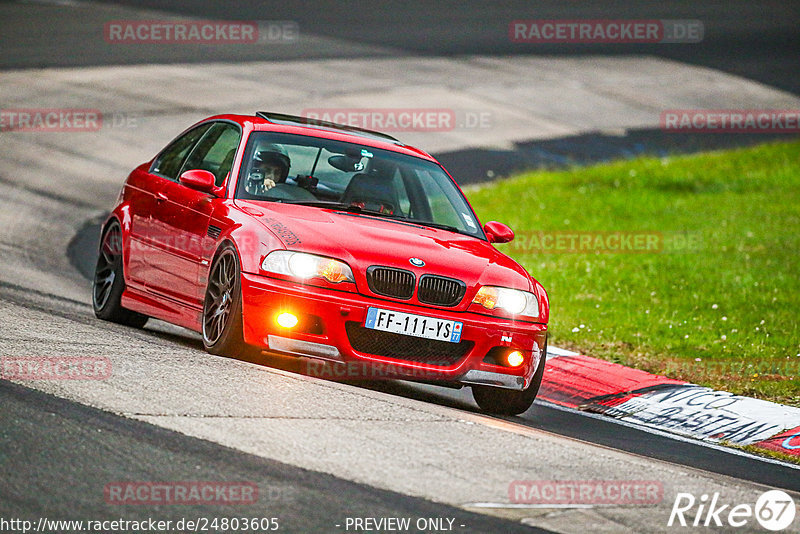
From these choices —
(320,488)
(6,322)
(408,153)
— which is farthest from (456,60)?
(320,488)

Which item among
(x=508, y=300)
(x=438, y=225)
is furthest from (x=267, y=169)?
(x=508, y=300)

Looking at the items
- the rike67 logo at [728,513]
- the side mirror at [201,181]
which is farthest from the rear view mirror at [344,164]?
the rike67 logo at [728,513]

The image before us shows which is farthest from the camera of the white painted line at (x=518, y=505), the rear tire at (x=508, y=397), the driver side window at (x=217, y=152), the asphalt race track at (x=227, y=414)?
the driver side window at (x=217, y=152)

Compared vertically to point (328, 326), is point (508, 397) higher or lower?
lower

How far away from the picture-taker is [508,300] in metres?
7.73

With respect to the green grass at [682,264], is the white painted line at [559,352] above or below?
below

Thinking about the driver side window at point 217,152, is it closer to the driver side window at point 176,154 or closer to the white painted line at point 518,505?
the driver side window at point 176,154

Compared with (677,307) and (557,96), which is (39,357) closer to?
(677,307)

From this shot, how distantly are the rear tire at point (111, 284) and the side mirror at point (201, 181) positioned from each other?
4.42 feet

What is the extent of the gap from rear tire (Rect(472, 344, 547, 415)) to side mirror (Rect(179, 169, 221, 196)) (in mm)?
2117

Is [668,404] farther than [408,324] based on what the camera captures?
Yes

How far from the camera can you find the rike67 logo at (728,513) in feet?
18.3

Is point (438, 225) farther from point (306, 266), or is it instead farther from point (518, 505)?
A: point (518, 505)

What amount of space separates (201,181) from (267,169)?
0.45 meters
